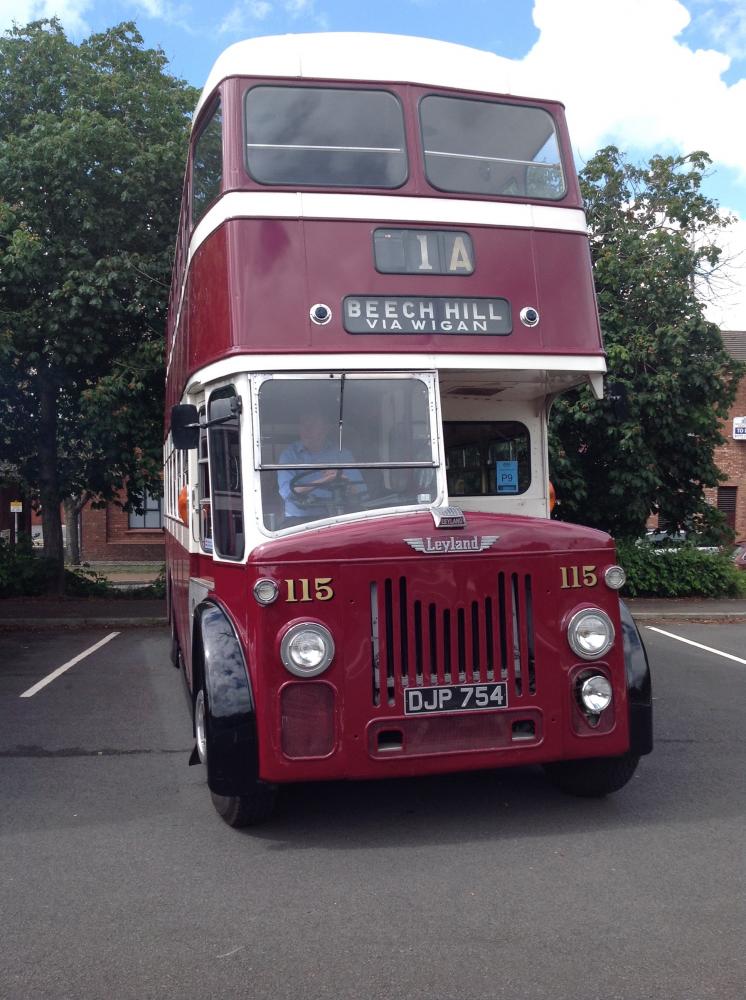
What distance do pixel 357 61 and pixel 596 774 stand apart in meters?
4.19

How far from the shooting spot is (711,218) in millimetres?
16141

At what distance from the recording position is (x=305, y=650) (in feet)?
15.3

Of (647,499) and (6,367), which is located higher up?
(6,367)

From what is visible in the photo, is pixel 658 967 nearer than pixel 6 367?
Yes

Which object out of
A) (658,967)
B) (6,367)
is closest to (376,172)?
(658,967)

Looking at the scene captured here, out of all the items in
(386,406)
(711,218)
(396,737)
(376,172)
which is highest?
(711,218)

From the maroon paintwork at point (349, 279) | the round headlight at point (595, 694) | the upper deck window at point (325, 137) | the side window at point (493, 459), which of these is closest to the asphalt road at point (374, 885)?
the round headlight at point (595, 694)

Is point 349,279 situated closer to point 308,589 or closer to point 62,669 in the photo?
point 308,589

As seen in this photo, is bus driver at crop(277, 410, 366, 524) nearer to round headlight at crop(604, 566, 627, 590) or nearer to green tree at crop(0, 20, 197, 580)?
round headlight at crop(604, 566, 627, 590)

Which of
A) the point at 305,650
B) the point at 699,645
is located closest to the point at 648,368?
the point at 699,645

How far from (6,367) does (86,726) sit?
28.7 ft

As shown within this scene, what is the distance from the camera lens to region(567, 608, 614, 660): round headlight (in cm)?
489

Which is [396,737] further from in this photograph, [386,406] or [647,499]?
[647,499]

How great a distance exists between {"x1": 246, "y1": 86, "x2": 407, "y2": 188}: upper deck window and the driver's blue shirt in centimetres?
149
